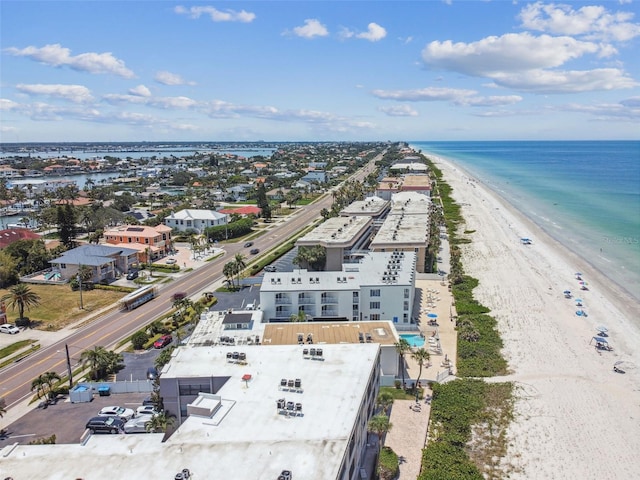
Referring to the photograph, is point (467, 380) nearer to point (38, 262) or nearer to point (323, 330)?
point (323, 330)

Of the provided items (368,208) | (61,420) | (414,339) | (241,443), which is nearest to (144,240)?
(368,208)

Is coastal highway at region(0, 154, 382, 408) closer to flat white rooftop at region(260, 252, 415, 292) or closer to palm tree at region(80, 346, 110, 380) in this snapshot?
palm tree at region(80, 346, 110, 380)

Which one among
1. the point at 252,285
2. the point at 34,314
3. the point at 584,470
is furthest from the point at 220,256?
the point at 584,470

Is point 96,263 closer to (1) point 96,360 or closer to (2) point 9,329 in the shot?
(2) point 9,329

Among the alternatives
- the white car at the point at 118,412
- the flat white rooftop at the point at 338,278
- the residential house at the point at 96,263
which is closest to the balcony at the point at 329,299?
the flat white rooftop at the point at 338,278

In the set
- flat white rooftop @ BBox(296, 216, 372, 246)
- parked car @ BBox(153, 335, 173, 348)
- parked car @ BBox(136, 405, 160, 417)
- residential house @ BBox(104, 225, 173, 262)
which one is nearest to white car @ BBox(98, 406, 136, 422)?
parked car @ BBox(136, 405, 160, 417)

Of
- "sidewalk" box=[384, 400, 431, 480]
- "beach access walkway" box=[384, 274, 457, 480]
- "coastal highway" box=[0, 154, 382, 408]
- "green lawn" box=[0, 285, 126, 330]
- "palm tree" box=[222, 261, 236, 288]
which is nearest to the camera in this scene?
"sidewalk" box=[384, 400, 431, 480]
